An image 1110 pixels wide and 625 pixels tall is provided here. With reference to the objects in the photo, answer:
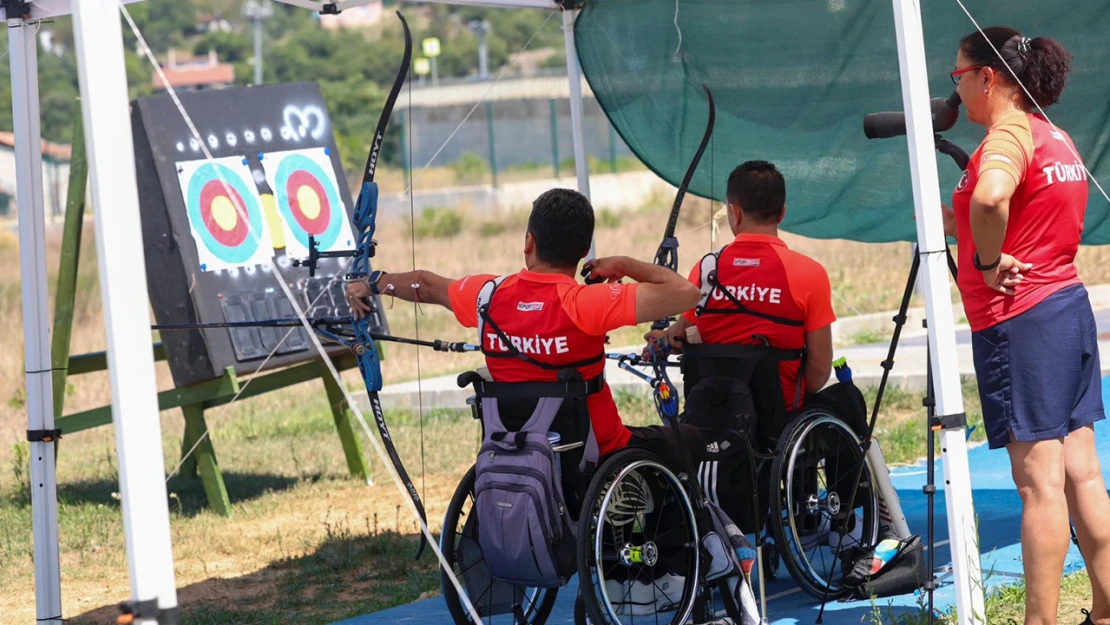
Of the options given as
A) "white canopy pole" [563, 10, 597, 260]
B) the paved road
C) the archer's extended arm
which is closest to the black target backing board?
"white canopy pole" [563, 10, 597, 260]

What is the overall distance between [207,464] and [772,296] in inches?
132

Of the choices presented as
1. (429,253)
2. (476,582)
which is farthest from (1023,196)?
(429,253)

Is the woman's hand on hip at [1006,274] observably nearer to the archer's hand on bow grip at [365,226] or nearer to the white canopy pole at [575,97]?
the archer's hand on bow grip at [365,226]

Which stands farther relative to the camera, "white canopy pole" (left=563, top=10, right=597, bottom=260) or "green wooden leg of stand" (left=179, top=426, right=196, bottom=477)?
"green wooden leg of stand" (left=179, top=426, right=196, bottom=477)

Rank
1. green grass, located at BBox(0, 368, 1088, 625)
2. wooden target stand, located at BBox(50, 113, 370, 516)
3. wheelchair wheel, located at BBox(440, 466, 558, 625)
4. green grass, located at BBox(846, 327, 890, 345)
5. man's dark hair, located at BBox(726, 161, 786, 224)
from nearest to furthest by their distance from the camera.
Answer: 1. wheelchair wheel, located at BBox(440, 466, 558, 625)
2. man's dark hair, located at BBox(726, 161, 786, 224)
3. green grass, located at BBox(0, 368, 1088, 625)
4. wooden target stand, located at BBox(50, 113, 370, 516)
5. green grass, located at BBox(846, 327, 890, 345)

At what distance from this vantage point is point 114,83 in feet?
9.78

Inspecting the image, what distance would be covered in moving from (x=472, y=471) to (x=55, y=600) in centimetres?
133

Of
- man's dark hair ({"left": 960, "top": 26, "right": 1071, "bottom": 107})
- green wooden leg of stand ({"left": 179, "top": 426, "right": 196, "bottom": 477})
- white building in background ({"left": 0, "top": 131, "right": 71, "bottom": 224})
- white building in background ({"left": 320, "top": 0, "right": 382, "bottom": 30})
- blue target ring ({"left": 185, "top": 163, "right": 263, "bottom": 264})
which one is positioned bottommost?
green wooden leg of stand ({"left": 179, "top": 426, "right": 196, "bottom": 477})

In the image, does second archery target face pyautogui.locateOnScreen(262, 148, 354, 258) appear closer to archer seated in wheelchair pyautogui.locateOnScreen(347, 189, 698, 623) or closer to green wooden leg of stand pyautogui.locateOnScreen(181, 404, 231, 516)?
green wooden leg of stand pyautogui.locateOnScreen(181, 404, 231, 516)

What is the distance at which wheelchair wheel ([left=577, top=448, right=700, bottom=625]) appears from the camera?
354cm

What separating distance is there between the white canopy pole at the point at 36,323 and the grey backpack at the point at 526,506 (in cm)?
137

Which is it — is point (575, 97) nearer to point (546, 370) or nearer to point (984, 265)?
point (546, 370)

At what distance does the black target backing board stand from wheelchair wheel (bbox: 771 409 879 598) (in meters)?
2.74

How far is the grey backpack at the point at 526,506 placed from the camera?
349cm
